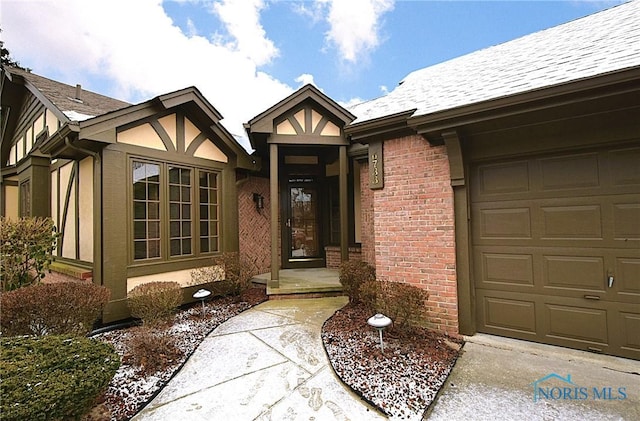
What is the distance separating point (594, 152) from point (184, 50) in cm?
1489

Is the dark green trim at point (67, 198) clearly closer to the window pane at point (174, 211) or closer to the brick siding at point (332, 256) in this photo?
the window pane at point (174, 211)

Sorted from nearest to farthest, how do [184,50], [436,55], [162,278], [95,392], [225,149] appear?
1. [95,392]
2. [162,278]
3. [225,149]
4. [436,55]
5. [184,50]

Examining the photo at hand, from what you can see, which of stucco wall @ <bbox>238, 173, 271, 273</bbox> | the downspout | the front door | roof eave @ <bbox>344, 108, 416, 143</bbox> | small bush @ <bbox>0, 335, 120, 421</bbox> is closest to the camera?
small bush @ <bbox>0, 335, 120, 421</bbox>

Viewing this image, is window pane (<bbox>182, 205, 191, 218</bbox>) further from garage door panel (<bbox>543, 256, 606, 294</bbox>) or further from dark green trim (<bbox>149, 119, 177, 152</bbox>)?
garage door panel (<bbox>543, 256, 606, 294</bbox>)

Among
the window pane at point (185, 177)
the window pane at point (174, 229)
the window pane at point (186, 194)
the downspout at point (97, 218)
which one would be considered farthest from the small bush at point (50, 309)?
the window pane at point (185, 177)

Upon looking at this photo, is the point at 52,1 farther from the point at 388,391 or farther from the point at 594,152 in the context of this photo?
the point at 594,152

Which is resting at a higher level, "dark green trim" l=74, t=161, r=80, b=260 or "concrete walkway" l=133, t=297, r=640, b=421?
"dark green trim" l=74, t=161, r=80, b=260

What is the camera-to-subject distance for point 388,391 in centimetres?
265

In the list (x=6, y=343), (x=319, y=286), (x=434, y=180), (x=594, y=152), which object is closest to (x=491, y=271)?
(x=434, y=180)

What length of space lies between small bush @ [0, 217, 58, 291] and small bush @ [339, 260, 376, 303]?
4.83m

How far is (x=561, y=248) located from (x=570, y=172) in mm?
924

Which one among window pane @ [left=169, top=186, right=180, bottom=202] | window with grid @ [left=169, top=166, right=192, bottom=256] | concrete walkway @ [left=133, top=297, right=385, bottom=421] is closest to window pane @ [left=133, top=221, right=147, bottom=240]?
window with grid @ [left=169, top=166, right=192, bottom=256]

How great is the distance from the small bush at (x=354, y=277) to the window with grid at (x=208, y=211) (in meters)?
2.97

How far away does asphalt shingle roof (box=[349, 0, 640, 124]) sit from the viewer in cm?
319
